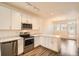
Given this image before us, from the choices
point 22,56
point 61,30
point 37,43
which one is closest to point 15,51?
point 22,56

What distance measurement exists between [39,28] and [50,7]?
0.42 metres

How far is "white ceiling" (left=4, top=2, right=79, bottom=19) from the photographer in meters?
1.29

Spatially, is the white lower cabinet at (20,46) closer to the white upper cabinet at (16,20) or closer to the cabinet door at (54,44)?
the white upper cabinet at (16,20)

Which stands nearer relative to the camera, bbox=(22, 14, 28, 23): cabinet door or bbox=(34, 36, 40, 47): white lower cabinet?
bbox=(22, 14, 28, 23): cabinet door

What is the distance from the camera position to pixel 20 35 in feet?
4.75

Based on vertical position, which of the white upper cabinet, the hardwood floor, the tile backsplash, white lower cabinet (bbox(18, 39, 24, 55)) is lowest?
the hardwood floor

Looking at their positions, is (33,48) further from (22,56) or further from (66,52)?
(66,52)

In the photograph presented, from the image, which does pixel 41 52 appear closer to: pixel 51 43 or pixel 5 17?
pixel 51 43

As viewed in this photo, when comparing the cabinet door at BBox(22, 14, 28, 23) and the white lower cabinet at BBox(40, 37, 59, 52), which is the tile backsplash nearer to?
the cabinet door at BBox(22, 14, 28, 23)

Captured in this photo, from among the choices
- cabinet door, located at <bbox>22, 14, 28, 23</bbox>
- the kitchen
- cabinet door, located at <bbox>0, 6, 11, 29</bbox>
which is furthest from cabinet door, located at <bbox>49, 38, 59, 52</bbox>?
cabinet door, located at <bbox>0, 6, 11, 29</bbox>

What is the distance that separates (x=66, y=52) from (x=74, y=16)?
0.63 meters

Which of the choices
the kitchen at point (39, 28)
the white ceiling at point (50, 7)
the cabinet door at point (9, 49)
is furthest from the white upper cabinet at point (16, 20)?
the cabinet door at point (9, 49)

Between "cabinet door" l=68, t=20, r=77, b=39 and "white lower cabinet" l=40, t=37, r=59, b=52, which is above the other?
"cabinet door" l=68, t=20, r=77, b=39

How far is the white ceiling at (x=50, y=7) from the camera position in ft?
4.25
